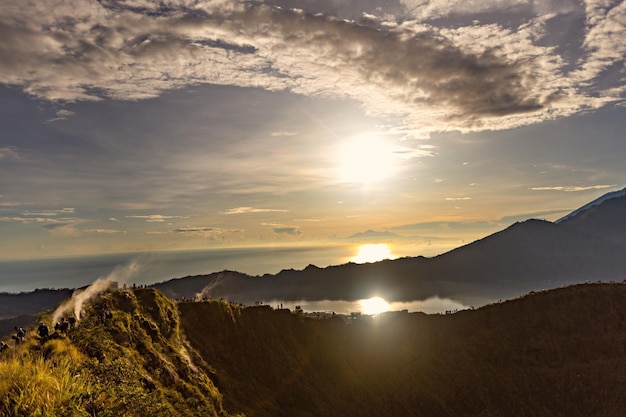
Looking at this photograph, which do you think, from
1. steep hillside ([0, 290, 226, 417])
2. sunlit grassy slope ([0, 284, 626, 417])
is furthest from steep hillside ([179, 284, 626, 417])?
steep hillside ([0, 290, 226, 417])

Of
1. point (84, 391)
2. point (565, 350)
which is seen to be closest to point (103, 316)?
point (84, 391)

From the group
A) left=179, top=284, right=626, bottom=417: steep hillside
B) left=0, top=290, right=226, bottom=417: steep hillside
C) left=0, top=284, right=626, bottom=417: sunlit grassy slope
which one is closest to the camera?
left=0, top=290, right=226, bottom=417: steep hillside

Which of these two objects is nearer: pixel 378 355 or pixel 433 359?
pixel 433 359

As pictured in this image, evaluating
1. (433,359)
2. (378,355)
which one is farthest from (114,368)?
(433,359)

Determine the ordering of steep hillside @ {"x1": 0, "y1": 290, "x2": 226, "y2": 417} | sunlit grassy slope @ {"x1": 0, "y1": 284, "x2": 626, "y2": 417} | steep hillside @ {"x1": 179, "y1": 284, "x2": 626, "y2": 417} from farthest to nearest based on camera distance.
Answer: steep hillside @ {"x1": 179, "y1": 284, "x2": 626, "y2": 417}
sunlit grassy slope @ {"x1": 0, "y1": 284, "x2": 626, "y2": 417}
steep hillside @ {"x1": 0, "y1": 290, "x2": 226, "y2": 417}

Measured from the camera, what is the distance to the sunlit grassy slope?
179 ft

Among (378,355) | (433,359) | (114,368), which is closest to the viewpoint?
Result: (114,368)

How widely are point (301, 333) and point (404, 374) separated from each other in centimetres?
2588

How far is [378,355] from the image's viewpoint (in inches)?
3755

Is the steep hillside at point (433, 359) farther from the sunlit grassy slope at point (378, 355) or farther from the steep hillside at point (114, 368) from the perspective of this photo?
the steep hillside at point (114, 368)

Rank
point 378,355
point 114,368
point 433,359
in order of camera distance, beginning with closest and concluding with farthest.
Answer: point 114,368 → point 433,359 → point 378,355

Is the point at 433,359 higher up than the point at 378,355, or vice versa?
the point at 378,355

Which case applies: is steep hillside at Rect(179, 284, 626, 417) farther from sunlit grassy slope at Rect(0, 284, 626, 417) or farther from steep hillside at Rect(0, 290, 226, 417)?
steep hillside at Rect(0, 290, 226, 417)

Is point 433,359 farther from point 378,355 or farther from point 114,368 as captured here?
point 114,368
